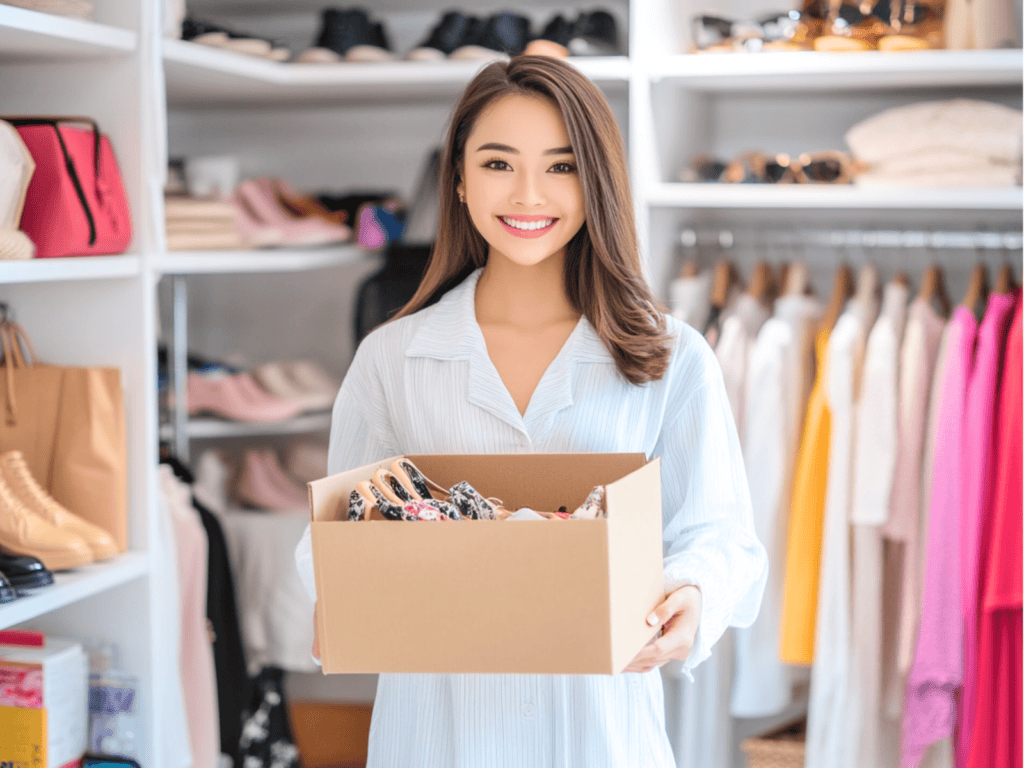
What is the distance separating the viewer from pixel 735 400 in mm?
2223

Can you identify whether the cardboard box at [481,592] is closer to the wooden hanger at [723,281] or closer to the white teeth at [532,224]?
the white teeth at [532,224]

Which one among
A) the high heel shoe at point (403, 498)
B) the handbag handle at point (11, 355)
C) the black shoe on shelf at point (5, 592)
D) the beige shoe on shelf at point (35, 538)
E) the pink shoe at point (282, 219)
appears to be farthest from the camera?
the pink shoe at point (282, 219)

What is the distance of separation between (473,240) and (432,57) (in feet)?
3.52

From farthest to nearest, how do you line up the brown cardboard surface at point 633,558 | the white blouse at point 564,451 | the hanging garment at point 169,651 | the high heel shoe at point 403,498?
the hanging garment at point 169,651 < the white blouse at point 564,451 < the high heel shoe at point 403,498 < the brown cardboard surface at point 633,558

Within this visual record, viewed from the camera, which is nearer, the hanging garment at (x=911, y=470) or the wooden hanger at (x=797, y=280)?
the hanging garment at (x=911, y=470)

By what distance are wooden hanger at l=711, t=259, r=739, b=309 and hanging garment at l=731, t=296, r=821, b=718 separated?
A: 0.20 meters

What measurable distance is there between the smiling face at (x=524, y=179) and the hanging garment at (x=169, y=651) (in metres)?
0.94

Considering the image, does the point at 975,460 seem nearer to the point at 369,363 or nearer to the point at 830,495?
the point at 830,495

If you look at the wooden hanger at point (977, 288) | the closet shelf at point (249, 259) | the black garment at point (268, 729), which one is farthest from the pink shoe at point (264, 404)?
the wooden hanger at point (977, 288)

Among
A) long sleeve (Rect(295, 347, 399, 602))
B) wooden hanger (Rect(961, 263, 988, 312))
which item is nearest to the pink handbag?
long sleeve (Rect(295, 347, 399, 602))

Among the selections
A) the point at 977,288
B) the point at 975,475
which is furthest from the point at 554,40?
the point at 975,475

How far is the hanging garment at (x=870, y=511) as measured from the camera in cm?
207

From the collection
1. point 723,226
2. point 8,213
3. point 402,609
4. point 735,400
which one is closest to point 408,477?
point 402,609

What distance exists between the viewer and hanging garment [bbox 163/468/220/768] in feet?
7.13
